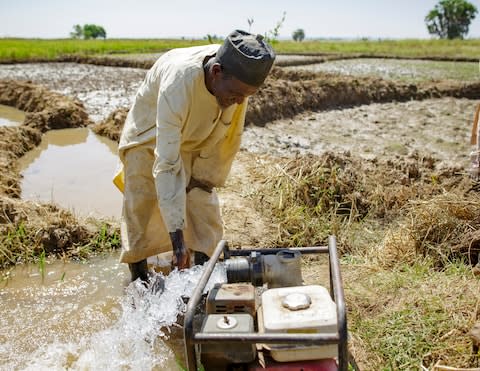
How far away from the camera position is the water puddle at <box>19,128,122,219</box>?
5.14m

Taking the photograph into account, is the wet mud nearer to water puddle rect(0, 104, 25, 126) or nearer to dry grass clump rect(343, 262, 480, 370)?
water puddle rect(0, 104, 25, 126)

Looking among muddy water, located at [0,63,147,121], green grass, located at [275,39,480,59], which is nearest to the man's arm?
muddy water, located at [0,63,147,121]

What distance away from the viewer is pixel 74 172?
6.25 metres

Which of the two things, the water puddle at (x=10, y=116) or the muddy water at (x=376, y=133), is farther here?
the water puddle at (x=10, y=116)

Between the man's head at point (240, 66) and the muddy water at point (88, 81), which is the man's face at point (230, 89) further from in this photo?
the muddy water at point (88, 81)

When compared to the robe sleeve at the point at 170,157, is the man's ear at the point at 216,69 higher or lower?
higher

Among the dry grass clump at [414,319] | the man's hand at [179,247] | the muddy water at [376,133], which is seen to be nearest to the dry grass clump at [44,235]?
the man's hand at [179,247]

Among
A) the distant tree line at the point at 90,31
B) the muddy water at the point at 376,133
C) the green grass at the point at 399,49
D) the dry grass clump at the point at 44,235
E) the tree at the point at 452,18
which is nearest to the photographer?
the dry grass clump at the point at 44,235

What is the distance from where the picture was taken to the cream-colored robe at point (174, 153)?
219 centimetres

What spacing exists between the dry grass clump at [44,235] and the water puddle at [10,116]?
18.8 feet

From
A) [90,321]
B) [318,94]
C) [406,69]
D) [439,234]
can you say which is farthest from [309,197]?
[406,69]

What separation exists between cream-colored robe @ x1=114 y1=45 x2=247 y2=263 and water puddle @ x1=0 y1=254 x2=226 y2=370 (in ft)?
1.21

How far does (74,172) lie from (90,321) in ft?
12.1

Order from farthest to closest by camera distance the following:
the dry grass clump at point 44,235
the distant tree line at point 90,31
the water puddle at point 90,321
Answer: the distant tree line at point 90,31 < the dry grass clump at point 44,235 < the water puddle at point 90,321
